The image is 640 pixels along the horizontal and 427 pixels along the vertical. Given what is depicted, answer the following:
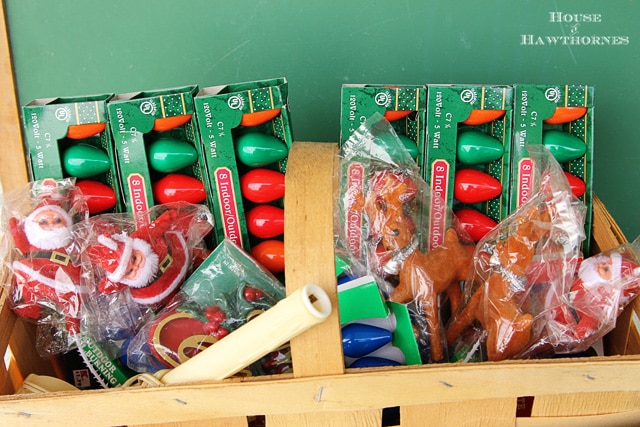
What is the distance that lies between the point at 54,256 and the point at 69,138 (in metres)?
0.18

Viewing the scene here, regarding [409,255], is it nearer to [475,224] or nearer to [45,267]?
[475,224]

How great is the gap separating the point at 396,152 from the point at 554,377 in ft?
1.22

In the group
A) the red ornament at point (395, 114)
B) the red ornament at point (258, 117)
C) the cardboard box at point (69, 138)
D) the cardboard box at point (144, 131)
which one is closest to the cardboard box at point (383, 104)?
the red ornament at point (395, 114)

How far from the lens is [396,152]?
2.94 ft

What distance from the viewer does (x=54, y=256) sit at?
2.74ft

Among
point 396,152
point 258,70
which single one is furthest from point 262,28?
point 396,152

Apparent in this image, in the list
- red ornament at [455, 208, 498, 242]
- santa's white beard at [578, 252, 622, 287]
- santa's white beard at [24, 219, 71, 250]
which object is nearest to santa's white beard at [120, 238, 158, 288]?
santa's white beard at [24, 219, 71, 250]

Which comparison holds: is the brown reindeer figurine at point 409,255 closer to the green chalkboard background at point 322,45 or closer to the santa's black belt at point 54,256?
the green chalkboard background at point 322,45

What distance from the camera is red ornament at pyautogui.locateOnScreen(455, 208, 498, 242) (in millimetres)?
946

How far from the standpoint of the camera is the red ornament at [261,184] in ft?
2.98

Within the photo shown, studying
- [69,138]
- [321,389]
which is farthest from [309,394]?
[69,138]

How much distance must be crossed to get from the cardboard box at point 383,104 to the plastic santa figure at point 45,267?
16.5 inches

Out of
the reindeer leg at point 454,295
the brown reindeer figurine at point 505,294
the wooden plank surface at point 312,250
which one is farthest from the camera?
the reindeer leg at point 454,295

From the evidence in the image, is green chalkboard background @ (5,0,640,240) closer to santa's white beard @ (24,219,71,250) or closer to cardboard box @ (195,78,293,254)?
cardboard box @ (195,78,293,254)
